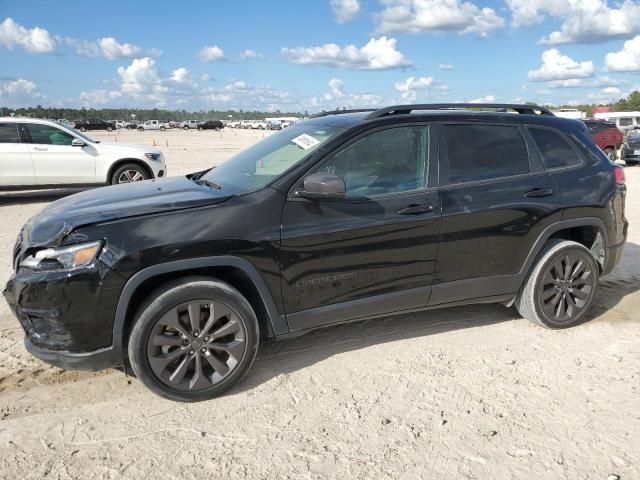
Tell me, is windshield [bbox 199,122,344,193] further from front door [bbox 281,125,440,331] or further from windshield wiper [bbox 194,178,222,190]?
Result: front door [bbox 281,125,440,331]

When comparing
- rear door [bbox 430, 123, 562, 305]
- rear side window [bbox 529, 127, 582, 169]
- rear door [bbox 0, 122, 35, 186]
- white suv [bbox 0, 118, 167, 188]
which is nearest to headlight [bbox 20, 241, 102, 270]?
rear door [bbox 430, 123, 562, 305]

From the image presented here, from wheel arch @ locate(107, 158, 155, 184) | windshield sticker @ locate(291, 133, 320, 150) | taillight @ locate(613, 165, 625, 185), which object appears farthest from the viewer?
wheel arch @ locate(107, 158, 155, 184)

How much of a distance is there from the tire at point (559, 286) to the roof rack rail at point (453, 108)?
3.81 ft

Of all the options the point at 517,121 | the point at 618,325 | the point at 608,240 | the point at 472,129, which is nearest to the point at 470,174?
the point at 472,129

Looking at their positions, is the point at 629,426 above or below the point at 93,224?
below

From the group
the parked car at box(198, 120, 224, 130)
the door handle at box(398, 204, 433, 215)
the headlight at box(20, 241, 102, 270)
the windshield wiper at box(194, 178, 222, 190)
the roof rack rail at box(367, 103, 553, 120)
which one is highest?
the roof rack rail at box(367, 103, 553, 120)

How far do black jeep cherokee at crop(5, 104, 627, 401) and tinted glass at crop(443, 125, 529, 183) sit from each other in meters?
0.01

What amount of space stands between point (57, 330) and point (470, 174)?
9.86ft

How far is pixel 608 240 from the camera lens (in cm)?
464

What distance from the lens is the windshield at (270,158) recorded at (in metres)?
3.75

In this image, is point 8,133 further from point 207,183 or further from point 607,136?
point 607,136

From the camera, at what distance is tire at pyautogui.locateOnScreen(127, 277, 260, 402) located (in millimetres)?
3207

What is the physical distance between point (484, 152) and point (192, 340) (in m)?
2.59

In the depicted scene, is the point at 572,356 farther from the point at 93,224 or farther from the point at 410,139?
the point at 93,224
